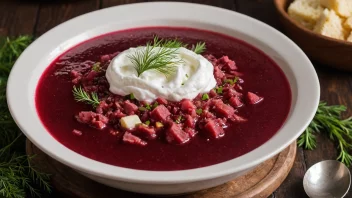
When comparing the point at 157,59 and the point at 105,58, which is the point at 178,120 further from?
the point at 105,58

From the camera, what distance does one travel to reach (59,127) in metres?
3.20

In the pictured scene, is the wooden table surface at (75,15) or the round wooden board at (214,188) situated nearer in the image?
the round wooden board at (214,188)

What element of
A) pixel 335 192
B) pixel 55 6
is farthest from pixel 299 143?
pixel 55 6

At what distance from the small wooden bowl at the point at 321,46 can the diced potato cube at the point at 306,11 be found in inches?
3.9

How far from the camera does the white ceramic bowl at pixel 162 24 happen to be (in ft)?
9.30

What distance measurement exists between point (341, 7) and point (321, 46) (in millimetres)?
344

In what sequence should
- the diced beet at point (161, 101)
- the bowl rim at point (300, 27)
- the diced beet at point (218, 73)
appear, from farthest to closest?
1. the bowl rim at point (300, 27)
2. the diced beet at point (218, 73)
3. the diced beet at point (161, 101)

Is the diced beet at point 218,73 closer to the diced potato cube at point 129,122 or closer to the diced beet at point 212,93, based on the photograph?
the diced beet at point 212,93

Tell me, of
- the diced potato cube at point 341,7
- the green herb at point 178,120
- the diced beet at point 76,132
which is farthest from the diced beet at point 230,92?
the diced potato cube at point 341,7

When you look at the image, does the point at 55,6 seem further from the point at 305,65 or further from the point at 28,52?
the point at 305,65

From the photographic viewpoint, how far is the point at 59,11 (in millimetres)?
5254

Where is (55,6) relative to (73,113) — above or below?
below

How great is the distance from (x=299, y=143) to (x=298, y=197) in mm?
514

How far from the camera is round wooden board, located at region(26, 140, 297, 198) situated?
3188 millimetres
